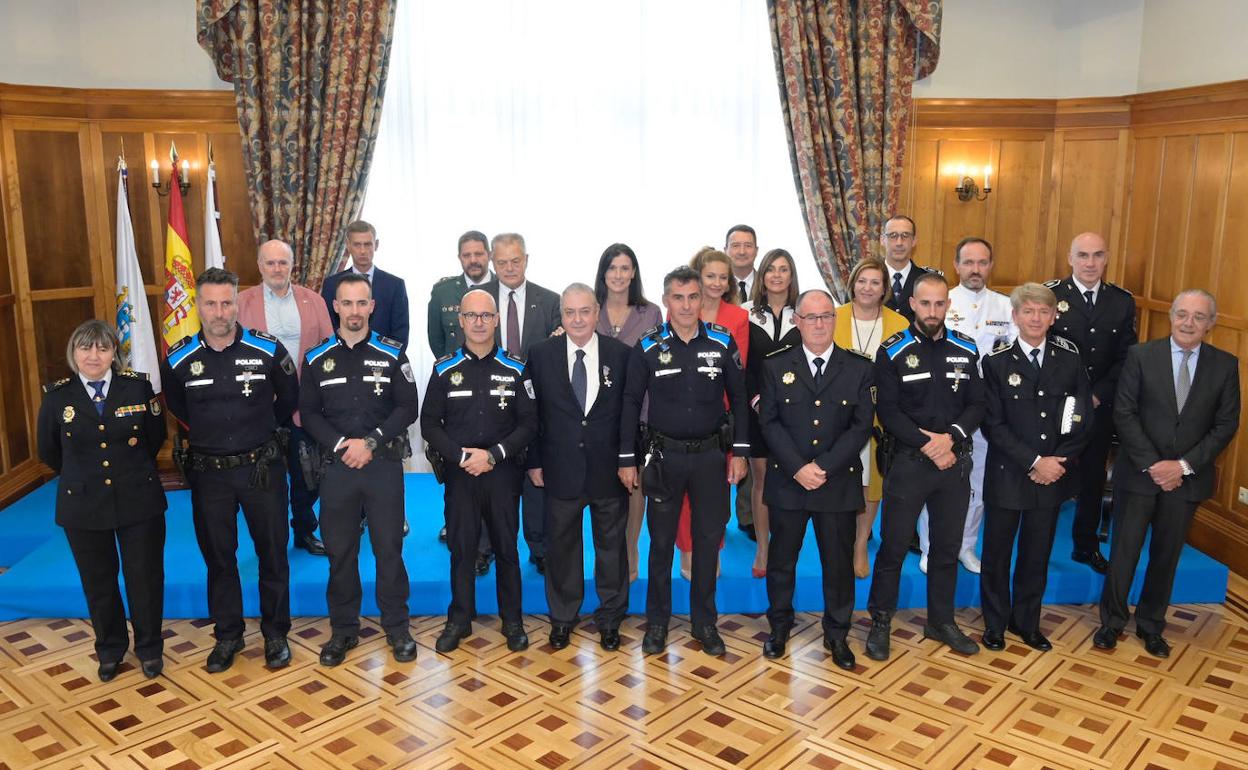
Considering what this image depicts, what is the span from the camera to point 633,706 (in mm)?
3852

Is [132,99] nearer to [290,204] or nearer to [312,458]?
[290,204]

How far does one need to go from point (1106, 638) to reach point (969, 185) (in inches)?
122

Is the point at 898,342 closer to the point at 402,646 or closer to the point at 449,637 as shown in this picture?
the point at 449,637

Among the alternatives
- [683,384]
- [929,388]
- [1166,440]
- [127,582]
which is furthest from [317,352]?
[1166,440]

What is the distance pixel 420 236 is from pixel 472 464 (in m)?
2.67

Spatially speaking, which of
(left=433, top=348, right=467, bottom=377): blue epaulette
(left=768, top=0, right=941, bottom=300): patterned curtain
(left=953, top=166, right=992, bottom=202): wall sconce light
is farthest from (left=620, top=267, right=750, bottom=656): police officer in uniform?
(left=953, top=166, right=992, bottom=202): wall sconce light

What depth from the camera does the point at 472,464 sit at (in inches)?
154

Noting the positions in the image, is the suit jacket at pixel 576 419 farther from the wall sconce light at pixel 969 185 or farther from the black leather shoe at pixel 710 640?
the wall sconce light at pixel 969 185

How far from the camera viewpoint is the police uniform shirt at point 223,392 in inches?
153

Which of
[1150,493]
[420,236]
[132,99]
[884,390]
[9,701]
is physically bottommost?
[9,701]

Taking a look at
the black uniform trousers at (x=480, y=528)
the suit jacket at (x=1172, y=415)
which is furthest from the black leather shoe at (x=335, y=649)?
the suit jacket at (x=1172, y=415)

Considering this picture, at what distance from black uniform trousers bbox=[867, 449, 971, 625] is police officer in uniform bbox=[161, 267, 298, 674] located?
250cm

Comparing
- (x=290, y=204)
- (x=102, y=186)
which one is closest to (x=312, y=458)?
(x=290, y=204)

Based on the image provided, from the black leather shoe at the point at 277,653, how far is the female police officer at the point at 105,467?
48 cm
